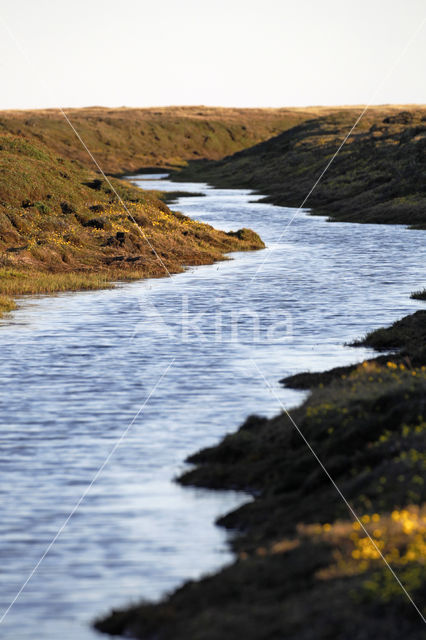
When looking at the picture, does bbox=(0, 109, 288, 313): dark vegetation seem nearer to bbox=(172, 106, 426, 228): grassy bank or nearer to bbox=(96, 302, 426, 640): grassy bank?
bbox=(96, 302, 426, 640): grassy bank

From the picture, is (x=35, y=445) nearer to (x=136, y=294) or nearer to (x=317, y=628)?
(x=317, y=628)

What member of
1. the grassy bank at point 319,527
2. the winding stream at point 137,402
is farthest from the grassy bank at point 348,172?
the grassy bank at point 319,527

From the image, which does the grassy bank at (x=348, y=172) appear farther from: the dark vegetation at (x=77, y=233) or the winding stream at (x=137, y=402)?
the winding stream at (x=137, y=402)

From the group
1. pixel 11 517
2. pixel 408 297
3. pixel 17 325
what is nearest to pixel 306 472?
pixel 11 517

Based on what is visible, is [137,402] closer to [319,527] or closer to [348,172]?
[319,527]

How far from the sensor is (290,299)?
1441 inches

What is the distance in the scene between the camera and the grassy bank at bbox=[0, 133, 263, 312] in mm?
41062

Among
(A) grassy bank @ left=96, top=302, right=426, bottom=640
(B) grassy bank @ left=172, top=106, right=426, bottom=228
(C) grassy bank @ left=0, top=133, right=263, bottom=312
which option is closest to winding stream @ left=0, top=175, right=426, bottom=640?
(A) grassy bank @ left=96, top=302, right=426, bottom=640

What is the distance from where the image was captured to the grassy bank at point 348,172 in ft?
268

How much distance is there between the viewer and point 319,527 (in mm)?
9859

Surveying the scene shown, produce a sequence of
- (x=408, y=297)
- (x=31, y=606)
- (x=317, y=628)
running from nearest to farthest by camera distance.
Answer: (x=317, y=628) < (x=31, y=606) < (x=408, y=297)

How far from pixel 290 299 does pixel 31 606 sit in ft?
92.3

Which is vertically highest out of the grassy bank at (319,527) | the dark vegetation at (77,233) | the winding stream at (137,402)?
the grassy bank at (319,527)

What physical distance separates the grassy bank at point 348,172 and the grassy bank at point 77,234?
25122 millimetres
